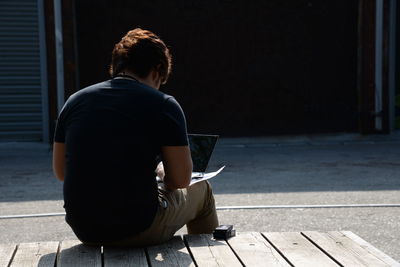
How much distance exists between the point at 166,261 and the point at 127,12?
10.9 meters

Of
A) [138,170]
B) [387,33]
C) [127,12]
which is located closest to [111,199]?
[138,170]

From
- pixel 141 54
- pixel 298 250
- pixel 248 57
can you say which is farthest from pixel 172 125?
pixel 248 57

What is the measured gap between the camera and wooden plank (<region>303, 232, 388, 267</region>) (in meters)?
3.30

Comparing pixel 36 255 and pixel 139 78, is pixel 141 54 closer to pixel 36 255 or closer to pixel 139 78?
pixel 139 78

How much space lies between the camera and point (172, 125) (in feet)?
12.0

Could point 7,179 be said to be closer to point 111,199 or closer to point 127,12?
point 127,12

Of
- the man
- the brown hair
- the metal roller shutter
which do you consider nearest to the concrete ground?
the metal roller shutter

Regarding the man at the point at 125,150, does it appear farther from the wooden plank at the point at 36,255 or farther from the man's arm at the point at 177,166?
the wooden plank at the point at 36,255

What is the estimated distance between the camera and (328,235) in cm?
387

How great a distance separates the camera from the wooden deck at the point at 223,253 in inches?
131

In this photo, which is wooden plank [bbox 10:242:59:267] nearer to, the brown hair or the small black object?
the small black object

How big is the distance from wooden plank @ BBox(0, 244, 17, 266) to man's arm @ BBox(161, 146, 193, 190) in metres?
0.88

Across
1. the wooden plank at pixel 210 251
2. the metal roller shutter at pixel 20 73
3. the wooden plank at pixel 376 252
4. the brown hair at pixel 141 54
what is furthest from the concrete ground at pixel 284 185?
the brown hair at pixel 141 54

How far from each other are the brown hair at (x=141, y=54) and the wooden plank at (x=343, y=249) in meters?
1.23
